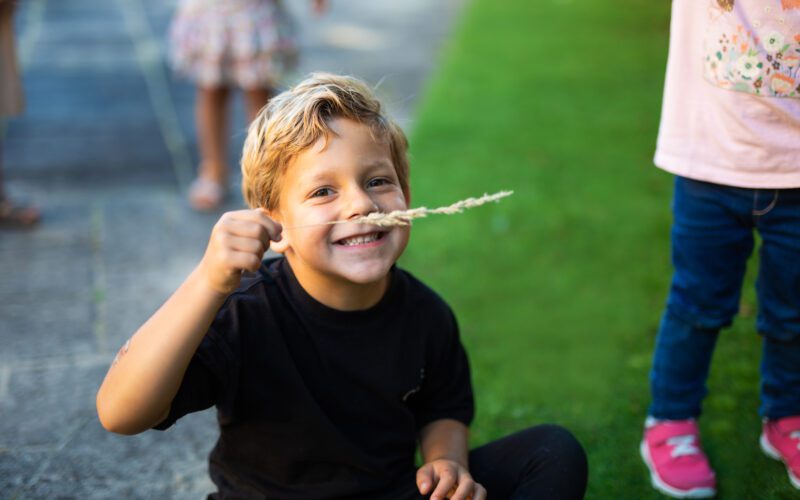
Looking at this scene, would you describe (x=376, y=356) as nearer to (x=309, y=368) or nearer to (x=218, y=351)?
(x=309, y=368)

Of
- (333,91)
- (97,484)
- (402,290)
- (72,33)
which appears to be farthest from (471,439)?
(72,33)

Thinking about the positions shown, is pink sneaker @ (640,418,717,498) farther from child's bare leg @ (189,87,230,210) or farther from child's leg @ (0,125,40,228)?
child's leg @ (0,125,40,228)

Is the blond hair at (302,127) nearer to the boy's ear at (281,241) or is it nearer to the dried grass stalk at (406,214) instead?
the boy's ear at (281,241)

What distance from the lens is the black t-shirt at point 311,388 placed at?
1791mm

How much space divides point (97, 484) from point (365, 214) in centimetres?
111

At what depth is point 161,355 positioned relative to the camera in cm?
155

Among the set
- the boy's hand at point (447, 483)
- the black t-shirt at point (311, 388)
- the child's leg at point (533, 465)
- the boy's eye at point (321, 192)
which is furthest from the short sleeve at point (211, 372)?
the child's leg at point (533, 465)

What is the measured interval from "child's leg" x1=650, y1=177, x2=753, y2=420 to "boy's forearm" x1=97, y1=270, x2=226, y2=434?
4.01ft

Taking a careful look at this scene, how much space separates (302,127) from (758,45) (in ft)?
3.46

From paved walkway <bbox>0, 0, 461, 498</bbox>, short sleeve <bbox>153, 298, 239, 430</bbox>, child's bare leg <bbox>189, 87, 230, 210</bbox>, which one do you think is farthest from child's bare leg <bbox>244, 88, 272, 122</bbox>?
short sleeve <bbox>153, 298, 239, 430</bbox>

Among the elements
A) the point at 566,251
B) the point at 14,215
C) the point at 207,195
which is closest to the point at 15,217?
the point at 14,215

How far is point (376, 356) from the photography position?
1875 mm

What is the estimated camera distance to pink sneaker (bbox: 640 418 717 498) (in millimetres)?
2352

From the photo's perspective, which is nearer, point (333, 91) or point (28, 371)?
point (333, 91)
